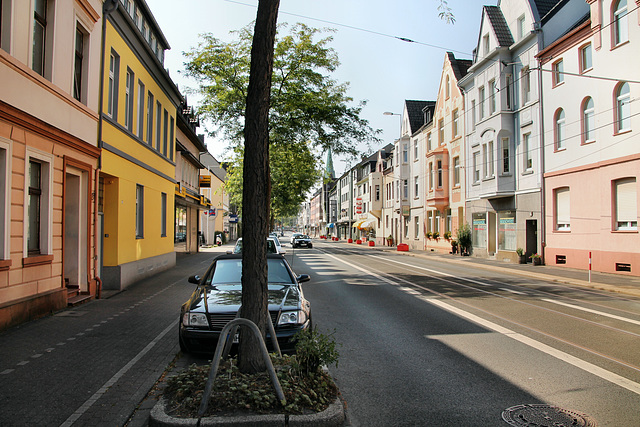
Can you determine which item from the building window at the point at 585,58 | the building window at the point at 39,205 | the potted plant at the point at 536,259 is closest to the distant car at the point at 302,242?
the potted plant at the point at 536,259

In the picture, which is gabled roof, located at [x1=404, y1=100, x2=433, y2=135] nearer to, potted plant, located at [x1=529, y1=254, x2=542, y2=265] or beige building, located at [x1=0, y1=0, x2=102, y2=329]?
potted plant, located at [x1=529, y1=254, x2=542, y2=265]

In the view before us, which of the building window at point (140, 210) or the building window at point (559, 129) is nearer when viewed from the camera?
the building window at point (140, 210)

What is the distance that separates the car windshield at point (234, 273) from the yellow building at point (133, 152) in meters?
6.57

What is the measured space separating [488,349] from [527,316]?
10.3 ft

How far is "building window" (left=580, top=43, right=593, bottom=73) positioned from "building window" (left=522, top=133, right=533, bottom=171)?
4721 millimetres

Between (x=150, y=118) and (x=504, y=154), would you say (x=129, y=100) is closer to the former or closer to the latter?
(x=150, y=118)

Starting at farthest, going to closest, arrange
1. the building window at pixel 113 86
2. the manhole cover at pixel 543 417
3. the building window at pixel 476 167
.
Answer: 1. the building window at pixel 476 167
2. the building window at pixel 113 86
3. the manhole cover at pixel 543 417

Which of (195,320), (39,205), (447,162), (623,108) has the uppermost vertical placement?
(447,162)

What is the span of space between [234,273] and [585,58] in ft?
62.7

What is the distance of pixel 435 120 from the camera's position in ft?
126

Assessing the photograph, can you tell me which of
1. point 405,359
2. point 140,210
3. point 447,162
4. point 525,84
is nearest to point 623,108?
point 525,84

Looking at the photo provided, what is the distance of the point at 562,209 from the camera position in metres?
21.4

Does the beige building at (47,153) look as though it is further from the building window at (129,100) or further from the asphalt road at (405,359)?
the building window at (129,100)

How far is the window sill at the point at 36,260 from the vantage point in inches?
344
